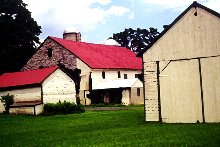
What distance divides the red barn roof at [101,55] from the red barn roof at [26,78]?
1224cm

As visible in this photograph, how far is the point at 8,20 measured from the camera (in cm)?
5753

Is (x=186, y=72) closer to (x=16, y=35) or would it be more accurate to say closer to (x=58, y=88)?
(x=58, y=88)

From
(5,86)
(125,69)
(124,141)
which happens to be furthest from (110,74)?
(124,141)

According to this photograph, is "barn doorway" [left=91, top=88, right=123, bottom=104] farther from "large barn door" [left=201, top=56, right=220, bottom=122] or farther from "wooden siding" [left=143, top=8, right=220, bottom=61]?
"large barn door" [left=201, top=56, right=220, bottom=122]

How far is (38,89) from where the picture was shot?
37.2 metres

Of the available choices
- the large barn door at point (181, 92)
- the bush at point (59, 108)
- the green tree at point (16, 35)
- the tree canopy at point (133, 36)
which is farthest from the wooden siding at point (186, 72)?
the tree canopy at point (133, 36)

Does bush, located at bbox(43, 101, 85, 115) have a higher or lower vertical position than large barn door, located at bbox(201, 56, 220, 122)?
lower

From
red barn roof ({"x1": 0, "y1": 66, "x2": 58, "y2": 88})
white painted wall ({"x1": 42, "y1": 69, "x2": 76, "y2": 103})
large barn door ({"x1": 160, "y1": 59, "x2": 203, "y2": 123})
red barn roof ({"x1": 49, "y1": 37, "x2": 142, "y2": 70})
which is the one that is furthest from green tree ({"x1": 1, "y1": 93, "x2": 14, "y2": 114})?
large barn door ({"x1": 160, "y1": 59, "x2": 203, "y2": 123})

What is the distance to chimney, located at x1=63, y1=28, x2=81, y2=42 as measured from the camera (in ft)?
212

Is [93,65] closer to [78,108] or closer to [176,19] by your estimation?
[78,108]

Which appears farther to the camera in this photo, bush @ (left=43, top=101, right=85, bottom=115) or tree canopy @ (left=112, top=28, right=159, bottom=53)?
tree canopy @ (left=112, top=28, right=159, bottom=53)

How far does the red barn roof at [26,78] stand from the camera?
124 ft

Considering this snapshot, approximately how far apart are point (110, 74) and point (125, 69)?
4.05 metres

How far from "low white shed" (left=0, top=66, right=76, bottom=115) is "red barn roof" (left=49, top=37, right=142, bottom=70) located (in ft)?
41.8
